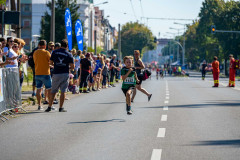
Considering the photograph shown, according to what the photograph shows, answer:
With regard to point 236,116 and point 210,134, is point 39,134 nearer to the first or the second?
point 210,134

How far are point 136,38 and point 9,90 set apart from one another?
102 metres

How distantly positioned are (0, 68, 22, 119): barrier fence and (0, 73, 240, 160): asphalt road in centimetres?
53

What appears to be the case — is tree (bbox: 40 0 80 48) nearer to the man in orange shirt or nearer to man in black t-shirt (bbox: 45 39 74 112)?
the man in orange shirt

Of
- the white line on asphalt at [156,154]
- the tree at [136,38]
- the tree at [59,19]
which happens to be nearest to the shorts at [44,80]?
the white line on asphalt at [156,154]

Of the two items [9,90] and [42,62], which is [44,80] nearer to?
[42,62]

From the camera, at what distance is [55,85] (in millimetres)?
12883

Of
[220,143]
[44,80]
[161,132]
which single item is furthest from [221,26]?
[220,143]

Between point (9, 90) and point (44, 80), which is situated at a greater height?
point (44, 80)

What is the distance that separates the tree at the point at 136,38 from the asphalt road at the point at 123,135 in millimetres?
100567

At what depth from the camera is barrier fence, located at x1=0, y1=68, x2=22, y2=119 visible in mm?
11471

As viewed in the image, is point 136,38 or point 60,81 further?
point 136,38

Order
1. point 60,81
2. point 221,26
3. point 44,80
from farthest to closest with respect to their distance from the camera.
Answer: point 221,26 → point 44,80 → point 60,81

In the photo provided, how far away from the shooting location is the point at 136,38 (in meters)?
113

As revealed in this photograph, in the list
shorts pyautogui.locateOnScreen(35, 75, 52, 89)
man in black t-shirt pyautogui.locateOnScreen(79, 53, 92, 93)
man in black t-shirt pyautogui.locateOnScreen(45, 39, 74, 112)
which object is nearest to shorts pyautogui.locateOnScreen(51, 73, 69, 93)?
man in black t-shirt pyautogui.locateOnScreen(45, 39, 74, 112)
